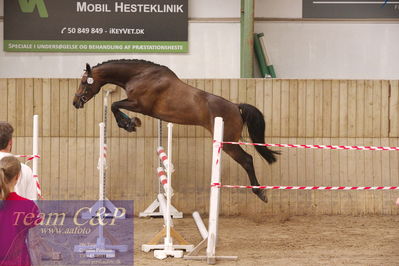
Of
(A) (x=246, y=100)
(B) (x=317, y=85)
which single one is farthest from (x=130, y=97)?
(B) (x=317, y=85)

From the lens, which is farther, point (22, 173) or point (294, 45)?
point (294, 45)

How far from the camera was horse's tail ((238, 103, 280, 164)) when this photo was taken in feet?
23.0

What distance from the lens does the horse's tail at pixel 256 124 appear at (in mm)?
7004

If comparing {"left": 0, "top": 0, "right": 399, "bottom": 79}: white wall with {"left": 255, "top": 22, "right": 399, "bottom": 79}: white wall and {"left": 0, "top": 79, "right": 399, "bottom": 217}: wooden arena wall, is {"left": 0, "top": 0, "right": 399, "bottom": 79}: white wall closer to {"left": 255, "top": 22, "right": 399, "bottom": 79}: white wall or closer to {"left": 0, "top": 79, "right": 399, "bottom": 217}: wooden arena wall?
{"left": 255, "top": 22, "right": 399, "bottom": 79}: white wall

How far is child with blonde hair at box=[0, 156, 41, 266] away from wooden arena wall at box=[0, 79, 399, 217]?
508 cm

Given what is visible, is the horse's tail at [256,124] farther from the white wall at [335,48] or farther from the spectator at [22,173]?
the spectator at [22,173]

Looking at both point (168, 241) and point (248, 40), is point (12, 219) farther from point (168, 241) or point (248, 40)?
point (248, 40)

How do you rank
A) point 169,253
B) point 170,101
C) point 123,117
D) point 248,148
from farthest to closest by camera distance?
point 248,148, point 170,101, point 123,117, point 169,253

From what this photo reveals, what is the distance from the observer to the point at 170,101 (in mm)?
6957

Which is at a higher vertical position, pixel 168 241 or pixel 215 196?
pixel 215 196

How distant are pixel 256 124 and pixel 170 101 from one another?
105cm

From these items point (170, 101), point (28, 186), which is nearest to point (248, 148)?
point (170, 101)

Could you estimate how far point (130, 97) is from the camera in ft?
22.7

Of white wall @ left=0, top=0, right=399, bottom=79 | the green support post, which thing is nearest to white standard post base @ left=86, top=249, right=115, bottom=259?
the green support post
